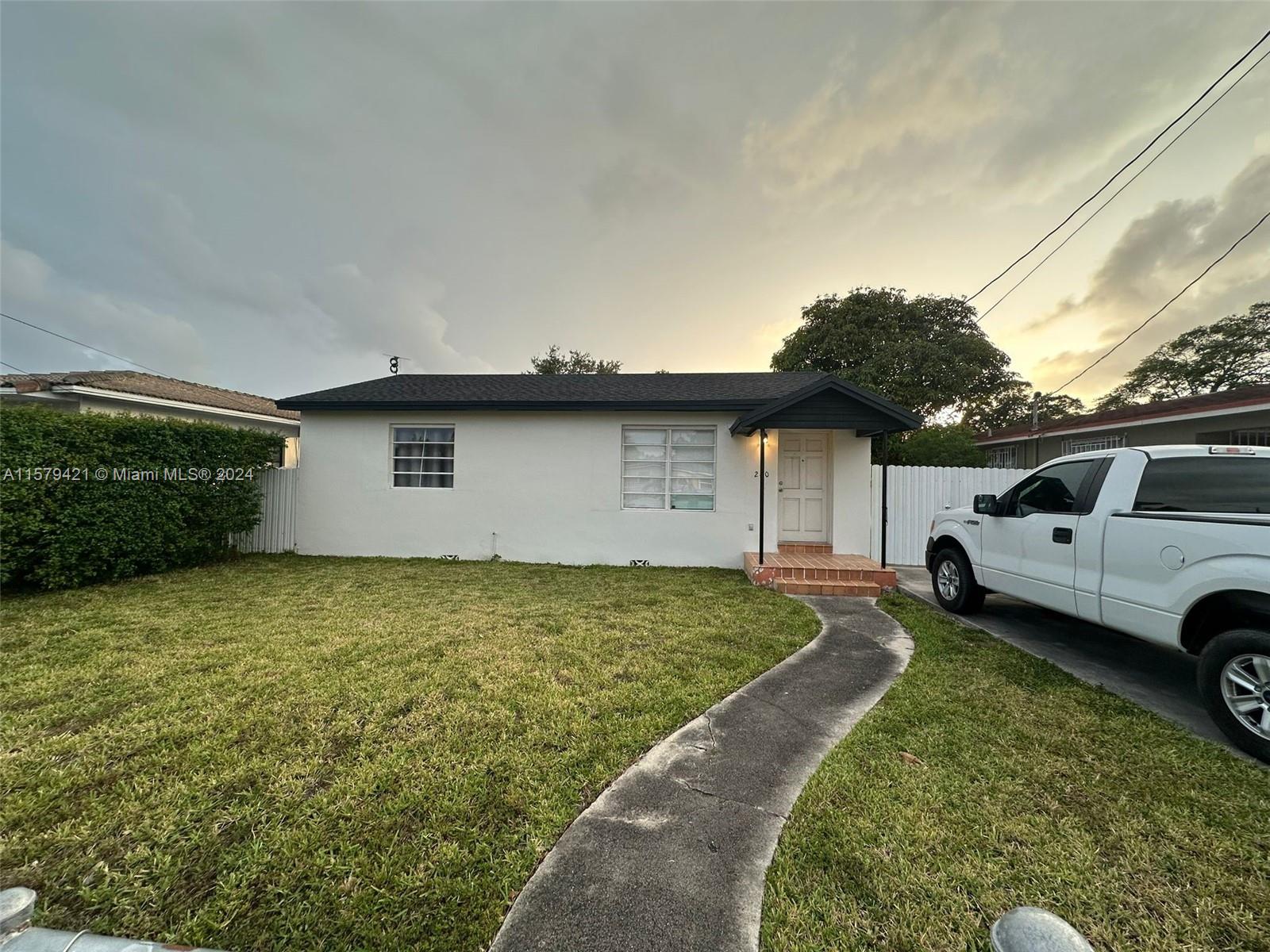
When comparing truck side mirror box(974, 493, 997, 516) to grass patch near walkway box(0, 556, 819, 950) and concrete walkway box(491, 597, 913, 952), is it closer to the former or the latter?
grass patch near walkway box(0, 556, 819, 950)

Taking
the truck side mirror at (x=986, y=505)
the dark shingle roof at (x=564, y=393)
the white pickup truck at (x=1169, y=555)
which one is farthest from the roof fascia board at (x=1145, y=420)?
the white pickup truck at (x=1169, y=555)

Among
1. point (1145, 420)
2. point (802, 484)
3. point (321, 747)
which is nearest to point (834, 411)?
point (802, 484)

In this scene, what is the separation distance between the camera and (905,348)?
55.8 feet

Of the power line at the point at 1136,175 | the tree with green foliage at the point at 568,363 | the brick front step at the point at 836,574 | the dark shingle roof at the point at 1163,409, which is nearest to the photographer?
the power line at the point at 1136,175

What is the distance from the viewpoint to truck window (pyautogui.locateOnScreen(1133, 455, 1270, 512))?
2.91 metres

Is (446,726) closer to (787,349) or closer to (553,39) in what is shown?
(553,39)

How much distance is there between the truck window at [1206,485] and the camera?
9.53 ft

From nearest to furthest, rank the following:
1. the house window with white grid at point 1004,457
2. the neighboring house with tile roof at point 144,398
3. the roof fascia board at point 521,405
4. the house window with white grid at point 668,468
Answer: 1. the roof fascia board at point 521,405
2. the house window with white grid at point 668,468
3. the neighboring house with tile roof at point 144,398
4. the house window with white grid at point 1004,457

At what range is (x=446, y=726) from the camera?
2.69 m

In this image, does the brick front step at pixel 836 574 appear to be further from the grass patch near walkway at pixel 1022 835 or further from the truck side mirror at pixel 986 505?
the grass patch near walkway at pixel 1022 835

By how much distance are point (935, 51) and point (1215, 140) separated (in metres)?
4.88

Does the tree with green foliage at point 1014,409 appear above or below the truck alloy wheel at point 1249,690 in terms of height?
above

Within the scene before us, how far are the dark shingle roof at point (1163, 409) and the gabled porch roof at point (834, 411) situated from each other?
32.1 feet

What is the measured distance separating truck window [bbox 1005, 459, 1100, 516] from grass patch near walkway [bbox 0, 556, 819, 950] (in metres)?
2.56
